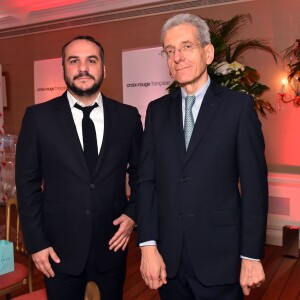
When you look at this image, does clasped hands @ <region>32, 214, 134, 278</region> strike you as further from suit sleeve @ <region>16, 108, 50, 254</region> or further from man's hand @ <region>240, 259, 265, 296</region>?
man's hand @ <region>240, 259, 265, 296</region>

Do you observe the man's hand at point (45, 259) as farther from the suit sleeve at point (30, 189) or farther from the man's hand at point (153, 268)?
the man's hand at point (153, 268)

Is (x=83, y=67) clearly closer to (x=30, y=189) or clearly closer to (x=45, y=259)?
(x=30, y=189)

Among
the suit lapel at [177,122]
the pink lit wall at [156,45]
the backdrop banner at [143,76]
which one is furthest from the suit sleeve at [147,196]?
the backdrop banner at [143,76]

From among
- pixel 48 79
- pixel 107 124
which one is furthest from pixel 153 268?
pixel 48 79

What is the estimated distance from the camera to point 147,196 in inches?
63.1

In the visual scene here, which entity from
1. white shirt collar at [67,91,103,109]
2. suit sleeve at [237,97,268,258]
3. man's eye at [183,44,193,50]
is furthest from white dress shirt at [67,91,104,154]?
suit sleeve at [237,97,268,258]

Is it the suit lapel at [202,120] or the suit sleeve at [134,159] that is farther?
the suit sleeve at [134,159]

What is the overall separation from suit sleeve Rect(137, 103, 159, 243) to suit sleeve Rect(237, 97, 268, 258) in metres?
0.36

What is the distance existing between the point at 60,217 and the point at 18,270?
0.92 meters

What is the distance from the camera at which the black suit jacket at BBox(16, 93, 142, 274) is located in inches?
71.1

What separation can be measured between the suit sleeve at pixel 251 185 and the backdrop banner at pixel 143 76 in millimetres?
4050

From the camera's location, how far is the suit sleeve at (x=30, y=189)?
179 centimetres

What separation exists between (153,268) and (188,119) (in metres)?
0.61

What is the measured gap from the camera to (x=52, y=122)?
1.84 meters
